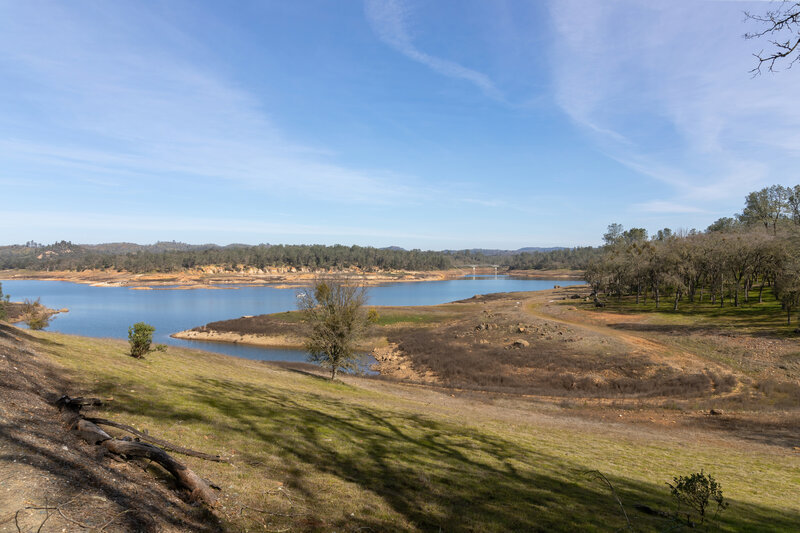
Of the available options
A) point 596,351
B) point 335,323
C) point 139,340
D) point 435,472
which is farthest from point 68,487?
point 596,351

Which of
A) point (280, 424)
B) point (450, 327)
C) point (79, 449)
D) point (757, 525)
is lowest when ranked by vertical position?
point (450, 327)

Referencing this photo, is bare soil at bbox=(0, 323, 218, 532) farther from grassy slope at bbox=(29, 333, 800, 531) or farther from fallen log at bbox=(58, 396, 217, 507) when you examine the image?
grassy slope at bbox=(29, 333, 800, 531)

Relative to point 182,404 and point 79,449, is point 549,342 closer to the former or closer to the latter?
point 182,404

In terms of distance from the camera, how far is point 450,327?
54.1 meters

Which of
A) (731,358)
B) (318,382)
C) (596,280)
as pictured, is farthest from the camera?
(596,280)

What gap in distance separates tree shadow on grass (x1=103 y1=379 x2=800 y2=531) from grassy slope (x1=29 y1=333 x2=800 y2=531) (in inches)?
1.7


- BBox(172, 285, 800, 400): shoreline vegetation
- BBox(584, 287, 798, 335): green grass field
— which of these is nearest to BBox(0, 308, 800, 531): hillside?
BBox(172, 285, 800, 400): shoreline vegetation

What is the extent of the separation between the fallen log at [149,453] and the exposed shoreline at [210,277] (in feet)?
398

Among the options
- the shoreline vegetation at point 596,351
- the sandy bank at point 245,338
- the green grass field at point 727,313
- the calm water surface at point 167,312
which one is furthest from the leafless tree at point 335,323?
the green grass field at point 727,313

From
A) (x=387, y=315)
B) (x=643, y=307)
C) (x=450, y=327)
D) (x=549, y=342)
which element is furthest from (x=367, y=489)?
(x=643, y=307)

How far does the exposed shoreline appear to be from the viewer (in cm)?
13865

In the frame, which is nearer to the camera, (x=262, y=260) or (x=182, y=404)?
(x=182, y=404)

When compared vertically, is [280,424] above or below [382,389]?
above

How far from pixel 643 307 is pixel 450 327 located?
3192cm
